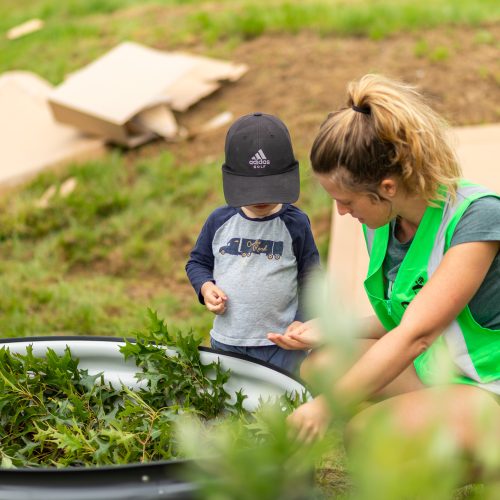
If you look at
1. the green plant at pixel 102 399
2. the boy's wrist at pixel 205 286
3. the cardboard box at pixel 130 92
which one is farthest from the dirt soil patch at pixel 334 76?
the green plant at pixel 102 399

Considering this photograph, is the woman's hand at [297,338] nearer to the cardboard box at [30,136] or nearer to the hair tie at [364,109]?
the hair tie at [364,109]

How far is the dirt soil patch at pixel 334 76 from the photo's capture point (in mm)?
5047

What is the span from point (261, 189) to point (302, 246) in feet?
0.84

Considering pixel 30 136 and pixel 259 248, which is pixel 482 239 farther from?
pixel 30 136

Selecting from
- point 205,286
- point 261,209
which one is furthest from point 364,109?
point 205,286

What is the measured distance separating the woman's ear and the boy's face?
0.40m

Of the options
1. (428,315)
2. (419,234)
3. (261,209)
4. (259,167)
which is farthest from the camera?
(261,209)

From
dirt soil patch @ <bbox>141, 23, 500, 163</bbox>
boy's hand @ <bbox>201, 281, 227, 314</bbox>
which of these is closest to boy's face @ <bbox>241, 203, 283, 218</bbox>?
boy's hand @ <bbox>201, 281, 227, 314</bbox>

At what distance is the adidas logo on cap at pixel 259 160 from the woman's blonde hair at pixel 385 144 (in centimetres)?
24

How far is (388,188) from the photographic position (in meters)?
2.02

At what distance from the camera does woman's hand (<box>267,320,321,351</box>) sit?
216cm

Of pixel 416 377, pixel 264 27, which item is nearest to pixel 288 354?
pixel 416 377

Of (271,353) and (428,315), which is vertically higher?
(428,315)

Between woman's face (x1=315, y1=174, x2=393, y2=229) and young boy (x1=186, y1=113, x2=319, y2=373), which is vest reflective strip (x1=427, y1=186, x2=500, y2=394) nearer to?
woman's face (x1=315, y1=174, x2=393, y2=229)
